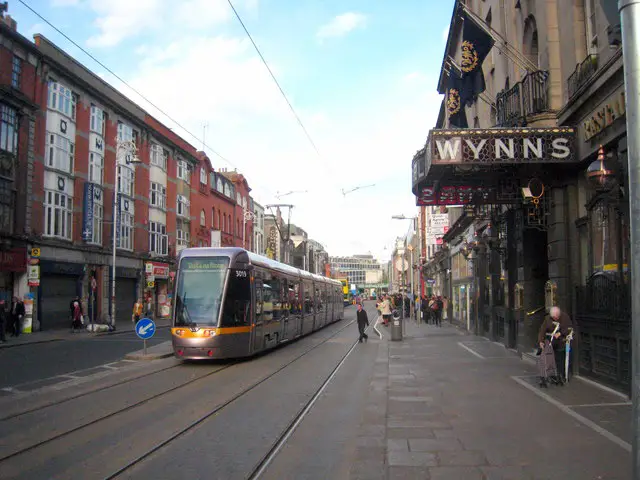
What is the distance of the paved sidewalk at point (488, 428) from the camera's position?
6.08 meters

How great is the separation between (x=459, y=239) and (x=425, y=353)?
550 inches

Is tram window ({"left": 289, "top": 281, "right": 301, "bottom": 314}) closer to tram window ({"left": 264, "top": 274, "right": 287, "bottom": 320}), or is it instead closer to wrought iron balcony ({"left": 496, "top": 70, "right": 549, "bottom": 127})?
tram window ({"left": 264, "top": 274, "right": 287, "bottom": 320})

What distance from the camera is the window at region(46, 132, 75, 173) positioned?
30.6m

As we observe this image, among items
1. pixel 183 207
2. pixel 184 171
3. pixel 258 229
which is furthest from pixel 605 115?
pixel 258 229

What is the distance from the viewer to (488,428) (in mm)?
7898

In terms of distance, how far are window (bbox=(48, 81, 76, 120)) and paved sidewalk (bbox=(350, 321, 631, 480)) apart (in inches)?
1007

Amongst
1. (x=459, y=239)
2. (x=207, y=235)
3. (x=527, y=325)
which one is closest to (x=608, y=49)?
(x=527, y=325)

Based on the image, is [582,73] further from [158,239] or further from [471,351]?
[158,239]

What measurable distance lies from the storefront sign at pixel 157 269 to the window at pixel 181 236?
11.1 ft

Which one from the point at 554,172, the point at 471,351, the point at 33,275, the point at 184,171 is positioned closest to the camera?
the point at 554,172

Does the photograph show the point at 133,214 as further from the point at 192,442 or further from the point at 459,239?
the point at 192,442

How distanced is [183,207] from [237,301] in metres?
35.4

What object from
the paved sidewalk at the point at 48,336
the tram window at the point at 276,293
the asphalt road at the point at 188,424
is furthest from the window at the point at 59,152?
the asphalt road at the point at 188,424

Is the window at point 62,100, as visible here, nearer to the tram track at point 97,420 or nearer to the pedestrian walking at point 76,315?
the pedestrian walking at point 76,315
